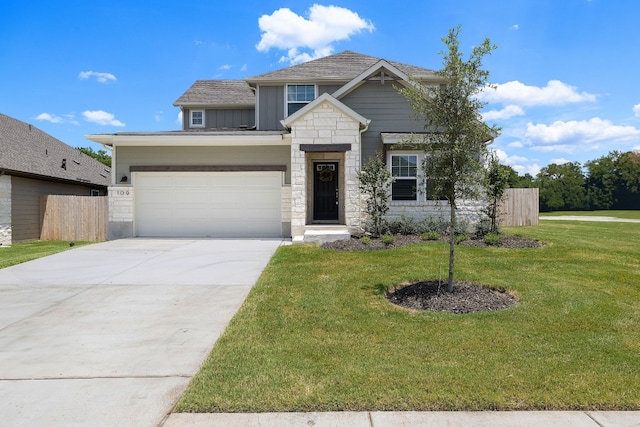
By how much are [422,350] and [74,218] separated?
51.3ft

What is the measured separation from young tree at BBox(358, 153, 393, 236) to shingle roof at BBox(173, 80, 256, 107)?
368 inches

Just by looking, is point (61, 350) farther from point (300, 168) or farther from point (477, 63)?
point (300, 168)

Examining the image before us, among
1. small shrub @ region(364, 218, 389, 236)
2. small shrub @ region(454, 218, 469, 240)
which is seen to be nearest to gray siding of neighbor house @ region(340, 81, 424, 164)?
small shrub @ region(364, 218, 389, 236)

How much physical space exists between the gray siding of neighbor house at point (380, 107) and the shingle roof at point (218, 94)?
6.85 meters

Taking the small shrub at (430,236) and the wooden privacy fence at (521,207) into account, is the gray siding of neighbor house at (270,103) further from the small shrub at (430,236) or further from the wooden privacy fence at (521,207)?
the wooden privacy fence at (521,207)

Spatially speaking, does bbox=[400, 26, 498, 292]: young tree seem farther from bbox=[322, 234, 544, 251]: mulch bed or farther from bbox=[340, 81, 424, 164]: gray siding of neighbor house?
bbox=[340, 81, 424, 164]: gray siding of neighbor house

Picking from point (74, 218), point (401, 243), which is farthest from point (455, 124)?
point (74, 218)

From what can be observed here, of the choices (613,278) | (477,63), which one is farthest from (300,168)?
(613,278)

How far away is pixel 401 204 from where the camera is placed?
44.7ft

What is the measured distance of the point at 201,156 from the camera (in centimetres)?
1427

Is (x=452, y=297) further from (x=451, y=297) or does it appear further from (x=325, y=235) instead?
(x=325, y=235)

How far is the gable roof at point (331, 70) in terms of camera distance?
1619cm

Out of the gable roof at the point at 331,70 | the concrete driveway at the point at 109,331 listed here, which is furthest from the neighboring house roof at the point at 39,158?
the gable roof at the point at 331,70

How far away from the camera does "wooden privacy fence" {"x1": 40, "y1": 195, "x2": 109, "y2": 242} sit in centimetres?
1489
